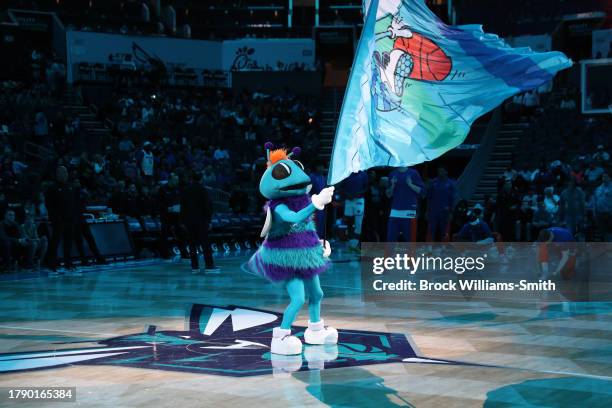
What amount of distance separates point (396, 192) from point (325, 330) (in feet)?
21.7

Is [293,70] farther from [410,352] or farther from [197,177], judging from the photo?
[410,352]

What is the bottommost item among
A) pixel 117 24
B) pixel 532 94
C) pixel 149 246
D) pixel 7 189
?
pixel 149 246

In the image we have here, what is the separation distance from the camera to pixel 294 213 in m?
7.96

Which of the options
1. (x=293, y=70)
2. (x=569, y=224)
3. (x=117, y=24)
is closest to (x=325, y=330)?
(x=569, y=224)

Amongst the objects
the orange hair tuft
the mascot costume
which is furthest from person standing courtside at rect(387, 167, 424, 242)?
the mascot costume

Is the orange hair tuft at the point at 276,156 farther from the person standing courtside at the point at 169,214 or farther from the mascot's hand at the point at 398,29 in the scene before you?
the person standing courtside at the point at 169,214

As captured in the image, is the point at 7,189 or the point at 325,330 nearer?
the point at 325,330

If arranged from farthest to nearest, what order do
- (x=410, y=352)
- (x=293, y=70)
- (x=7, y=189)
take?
(x=293, y=70) → (x=7, y=189) → (x=410, y=352)

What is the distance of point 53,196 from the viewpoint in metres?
15.8

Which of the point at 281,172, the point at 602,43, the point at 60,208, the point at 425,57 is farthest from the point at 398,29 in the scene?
the point at 602,43

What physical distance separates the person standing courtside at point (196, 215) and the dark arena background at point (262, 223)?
4cm

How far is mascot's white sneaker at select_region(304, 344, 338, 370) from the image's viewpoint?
7344 millimetres

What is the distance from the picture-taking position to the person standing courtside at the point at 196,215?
1619 centimetres

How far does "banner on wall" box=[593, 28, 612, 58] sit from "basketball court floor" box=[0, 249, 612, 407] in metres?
21.7
